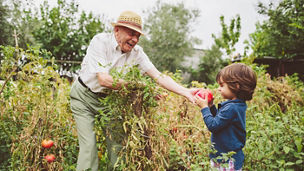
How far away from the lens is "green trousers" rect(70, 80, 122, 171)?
2268 millimetres

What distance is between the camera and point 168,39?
22.8 metres

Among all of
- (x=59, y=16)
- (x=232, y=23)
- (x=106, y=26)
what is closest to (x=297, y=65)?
(x=232, y=23)

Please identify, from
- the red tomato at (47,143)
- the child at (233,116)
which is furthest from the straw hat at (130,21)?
the red tomato at (47,143)

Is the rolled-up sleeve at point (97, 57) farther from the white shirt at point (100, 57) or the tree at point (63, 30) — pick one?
the tree at point (63, 30)

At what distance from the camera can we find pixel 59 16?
11.3 metres

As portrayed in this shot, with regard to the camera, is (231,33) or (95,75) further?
(231,33)

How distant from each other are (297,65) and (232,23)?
4141 millimetres

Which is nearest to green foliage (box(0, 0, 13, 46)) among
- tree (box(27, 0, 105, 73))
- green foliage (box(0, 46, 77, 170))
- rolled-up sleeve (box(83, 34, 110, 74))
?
tree (box(27, 0, 105, 73))

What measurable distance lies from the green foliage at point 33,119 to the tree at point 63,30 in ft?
24.1

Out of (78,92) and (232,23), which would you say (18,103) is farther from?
(232,23)

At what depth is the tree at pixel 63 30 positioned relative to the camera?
10.7 m

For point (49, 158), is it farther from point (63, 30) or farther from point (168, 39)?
point (168, 39)

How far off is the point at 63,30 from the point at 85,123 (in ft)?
31.8

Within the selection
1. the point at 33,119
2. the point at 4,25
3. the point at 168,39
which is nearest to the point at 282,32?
the point at 33,119
